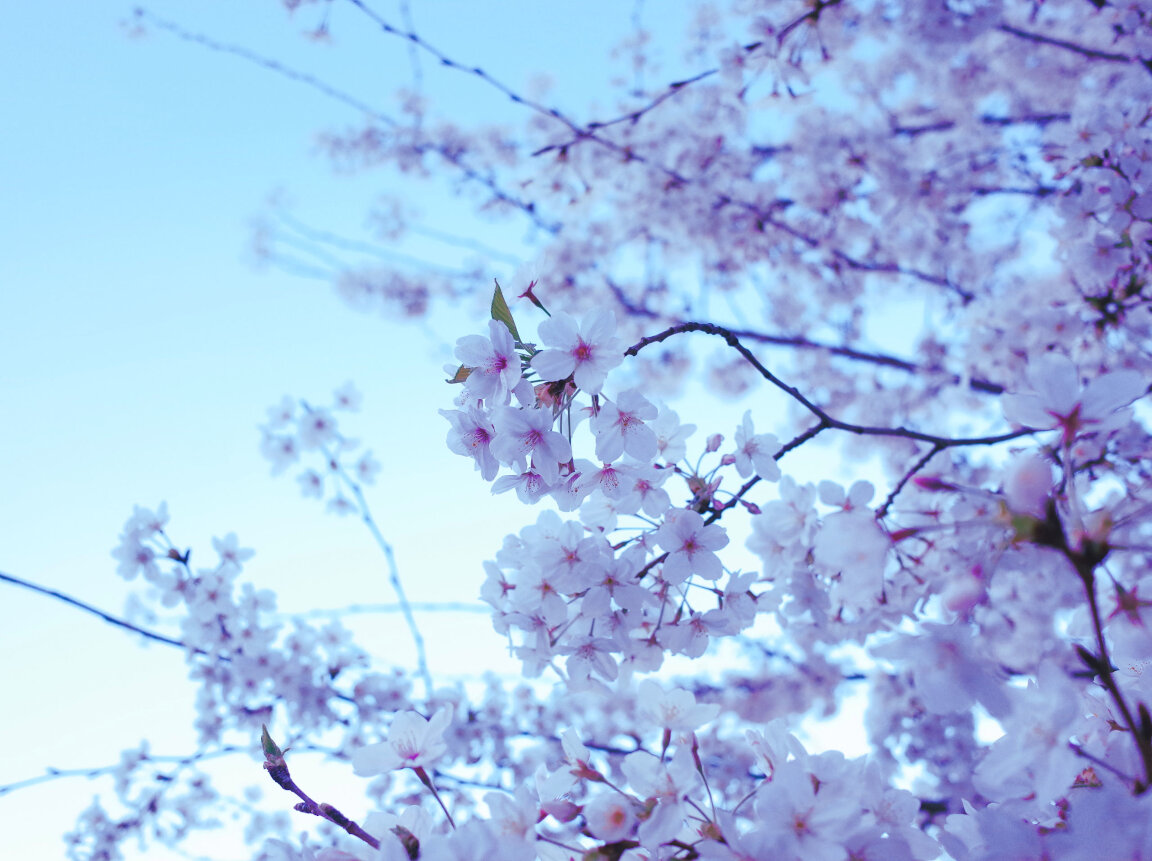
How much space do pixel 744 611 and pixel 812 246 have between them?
4.88 m

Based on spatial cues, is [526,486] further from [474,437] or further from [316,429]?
[316,429]

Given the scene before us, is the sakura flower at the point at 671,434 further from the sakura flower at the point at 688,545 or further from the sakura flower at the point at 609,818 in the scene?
the sakura flower at the point at 609,818

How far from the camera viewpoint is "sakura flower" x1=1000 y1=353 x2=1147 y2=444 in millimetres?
928

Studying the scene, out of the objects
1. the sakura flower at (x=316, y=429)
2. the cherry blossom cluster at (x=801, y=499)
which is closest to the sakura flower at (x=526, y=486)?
the cherry blossom cluster at (x=801, y=499)

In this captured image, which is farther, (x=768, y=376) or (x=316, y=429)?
(x=316, y=429)

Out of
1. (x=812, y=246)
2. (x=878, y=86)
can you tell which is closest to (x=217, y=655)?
(x=812, y=246)

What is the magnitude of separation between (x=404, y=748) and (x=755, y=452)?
3.26 feet

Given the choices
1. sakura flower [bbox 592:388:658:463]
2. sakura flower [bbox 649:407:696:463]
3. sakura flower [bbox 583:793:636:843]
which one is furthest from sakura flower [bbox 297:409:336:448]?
sakura flower [bbox 583:793:636:843]

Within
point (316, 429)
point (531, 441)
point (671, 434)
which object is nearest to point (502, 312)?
point (531, 441)

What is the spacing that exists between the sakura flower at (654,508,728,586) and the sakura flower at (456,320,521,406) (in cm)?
45

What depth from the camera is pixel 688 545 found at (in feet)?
4.90

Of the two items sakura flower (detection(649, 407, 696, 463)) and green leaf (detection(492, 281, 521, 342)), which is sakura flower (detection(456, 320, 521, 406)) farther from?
sakura flower (detection(649, 407, 696, 463))

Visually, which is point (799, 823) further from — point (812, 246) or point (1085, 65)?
point (1085, 65)

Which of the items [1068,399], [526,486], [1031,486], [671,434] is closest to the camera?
[1031,486]
